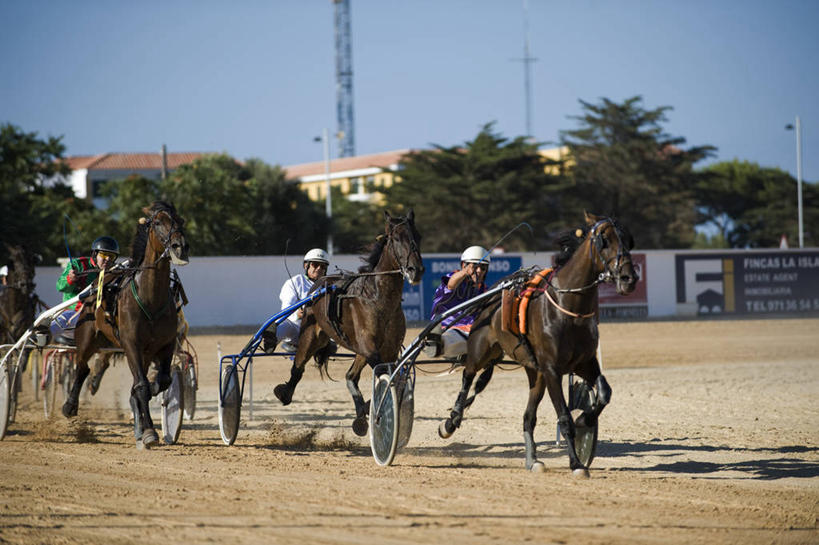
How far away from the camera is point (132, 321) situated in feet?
27.5

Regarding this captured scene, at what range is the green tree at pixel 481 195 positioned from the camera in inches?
1599

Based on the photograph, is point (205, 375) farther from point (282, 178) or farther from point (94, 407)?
point (282, 178)

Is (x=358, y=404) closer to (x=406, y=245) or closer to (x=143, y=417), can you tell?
(x=406, y=245)

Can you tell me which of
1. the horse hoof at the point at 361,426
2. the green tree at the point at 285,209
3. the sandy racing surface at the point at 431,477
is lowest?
the sandy racing surface at the point at 431,477

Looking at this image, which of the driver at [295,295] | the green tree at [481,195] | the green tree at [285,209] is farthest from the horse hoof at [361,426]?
the green tree at [481,195]

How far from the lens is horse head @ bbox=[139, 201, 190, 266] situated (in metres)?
7.98

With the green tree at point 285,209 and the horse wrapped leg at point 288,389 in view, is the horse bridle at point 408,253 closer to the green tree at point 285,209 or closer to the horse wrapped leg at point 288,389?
the horse wrapped leg at point 288,389

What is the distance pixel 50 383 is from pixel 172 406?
317 cm

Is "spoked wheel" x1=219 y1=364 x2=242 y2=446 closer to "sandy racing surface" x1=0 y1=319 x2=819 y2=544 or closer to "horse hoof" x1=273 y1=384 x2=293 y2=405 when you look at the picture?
"sandy racing surface" x1=0 y1=319 x2=819 y2=544

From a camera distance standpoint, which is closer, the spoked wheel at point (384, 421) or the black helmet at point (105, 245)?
the spoked wheel at point (384, 421)

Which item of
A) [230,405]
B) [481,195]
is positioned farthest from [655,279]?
[230,405]

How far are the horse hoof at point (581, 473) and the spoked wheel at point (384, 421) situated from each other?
4.22 ft

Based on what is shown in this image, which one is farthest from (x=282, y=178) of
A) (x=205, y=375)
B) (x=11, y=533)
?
(x=11, y=533)

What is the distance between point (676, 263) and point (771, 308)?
327 cm
